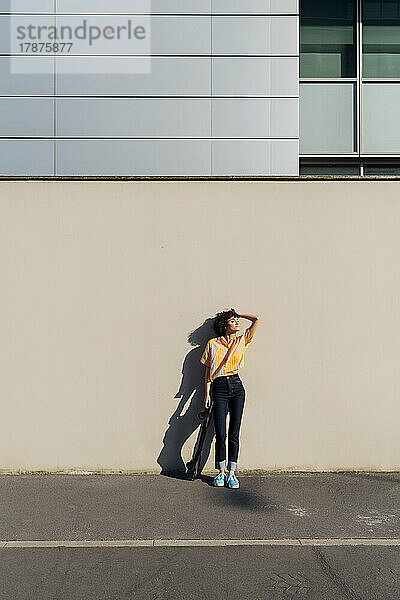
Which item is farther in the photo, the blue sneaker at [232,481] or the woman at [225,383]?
the woman at [225,383]

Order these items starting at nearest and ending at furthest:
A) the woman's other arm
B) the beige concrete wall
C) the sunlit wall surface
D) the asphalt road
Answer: the asphalt road → the woman's other arm → the beige concrete wall → the sunlit wall surface

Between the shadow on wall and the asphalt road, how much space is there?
0.27m

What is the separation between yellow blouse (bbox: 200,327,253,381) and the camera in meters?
8.12

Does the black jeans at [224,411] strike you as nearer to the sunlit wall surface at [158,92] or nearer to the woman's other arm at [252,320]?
the woman's other arm at [252,320]

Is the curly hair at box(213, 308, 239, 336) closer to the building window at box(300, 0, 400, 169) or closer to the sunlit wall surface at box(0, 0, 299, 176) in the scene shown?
the sunlit wall surface at box(0, 0, 299, 176)

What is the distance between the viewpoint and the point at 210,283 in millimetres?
8516

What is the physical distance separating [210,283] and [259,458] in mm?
1989

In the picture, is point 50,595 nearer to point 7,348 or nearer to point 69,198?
point 7,348

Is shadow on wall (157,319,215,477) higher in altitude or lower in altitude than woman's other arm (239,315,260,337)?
lower

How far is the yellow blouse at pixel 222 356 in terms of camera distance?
8.12 m

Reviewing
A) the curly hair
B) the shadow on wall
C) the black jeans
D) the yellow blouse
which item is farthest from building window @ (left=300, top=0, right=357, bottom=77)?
the black jeans

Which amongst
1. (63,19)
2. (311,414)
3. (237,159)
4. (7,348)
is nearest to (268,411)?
(311,414)

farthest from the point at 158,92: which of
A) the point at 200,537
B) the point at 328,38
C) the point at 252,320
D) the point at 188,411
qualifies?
the point at 200,537

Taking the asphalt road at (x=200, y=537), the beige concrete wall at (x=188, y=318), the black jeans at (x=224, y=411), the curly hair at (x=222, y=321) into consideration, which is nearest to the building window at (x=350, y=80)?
the beige concrete wall at (x=188, y=318)
